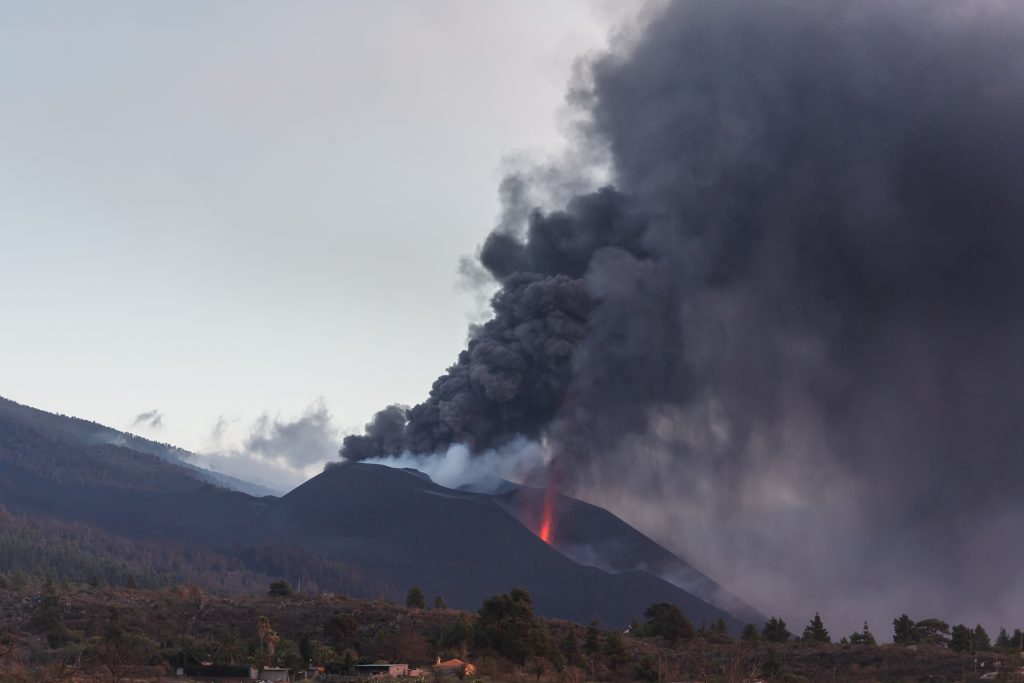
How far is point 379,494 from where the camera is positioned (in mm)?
193000

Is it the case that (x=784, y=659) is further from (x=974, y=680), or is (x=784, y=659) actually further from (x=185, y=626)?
(x=185, y=626)

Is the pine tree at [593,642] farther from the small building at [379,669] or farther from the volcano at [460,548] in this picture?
the volcano at [460,548]

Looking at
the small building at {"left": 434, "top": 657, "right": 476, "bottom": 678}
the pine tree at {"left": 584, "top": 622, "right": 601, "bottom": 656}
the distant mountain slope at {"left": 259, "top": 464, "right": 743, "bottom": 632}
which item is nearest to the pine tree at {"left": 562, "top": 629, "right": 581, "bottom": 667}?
the pine tree at {"left": 584, "top": 622, "right": 601, "bottom": 656}

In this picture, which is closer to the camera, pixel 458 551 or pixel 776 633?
pixel 776 633

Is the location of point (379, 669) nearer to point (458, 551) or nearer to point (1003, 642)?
point (1003, 642)

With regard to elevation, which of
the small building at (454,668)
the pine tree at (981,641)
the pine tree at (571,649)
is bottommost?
the small building at (454,668)

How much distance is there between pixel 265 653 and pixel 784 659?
31.2 meters

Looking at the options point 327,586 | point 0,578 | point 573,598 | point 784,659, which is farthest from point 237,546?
point 784,659

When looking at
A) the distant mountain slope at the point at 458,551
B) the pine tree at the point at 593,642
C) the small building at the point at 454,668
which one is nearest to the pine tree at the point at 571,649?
the pine tree at the point at 593,642

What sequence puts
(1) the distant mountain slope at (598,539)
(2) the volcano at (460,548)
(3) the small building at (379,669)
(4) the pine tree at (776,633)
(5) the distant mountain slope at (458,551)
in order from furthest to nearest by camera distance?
(1) the distant mountain slope at (598,539)
(5) the distant mountain slope at (458,551)
(2) the volcano at (460,548)
(4) the pine tree at (776,633)
(3) the small building at (379,669)

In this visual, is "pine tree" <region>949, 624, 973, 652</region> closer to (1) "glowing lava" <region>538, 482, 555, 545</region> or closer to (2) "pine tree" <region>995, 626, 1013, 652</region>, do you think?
(2) "pine tree" <region>995, 626, 1013, 652</region>

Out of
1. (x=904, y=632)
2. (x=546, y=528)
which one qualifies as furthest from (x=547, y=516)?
(x=904, y=632)

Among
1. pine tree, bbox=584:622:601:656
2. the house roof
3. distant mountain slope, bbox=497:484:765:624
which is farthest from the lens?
distant mountain slope, bbox=497:484:765:624

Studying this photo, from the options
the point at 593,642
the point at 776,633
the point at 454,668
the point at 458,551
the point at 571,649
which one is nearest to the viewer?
the point at 454,668
